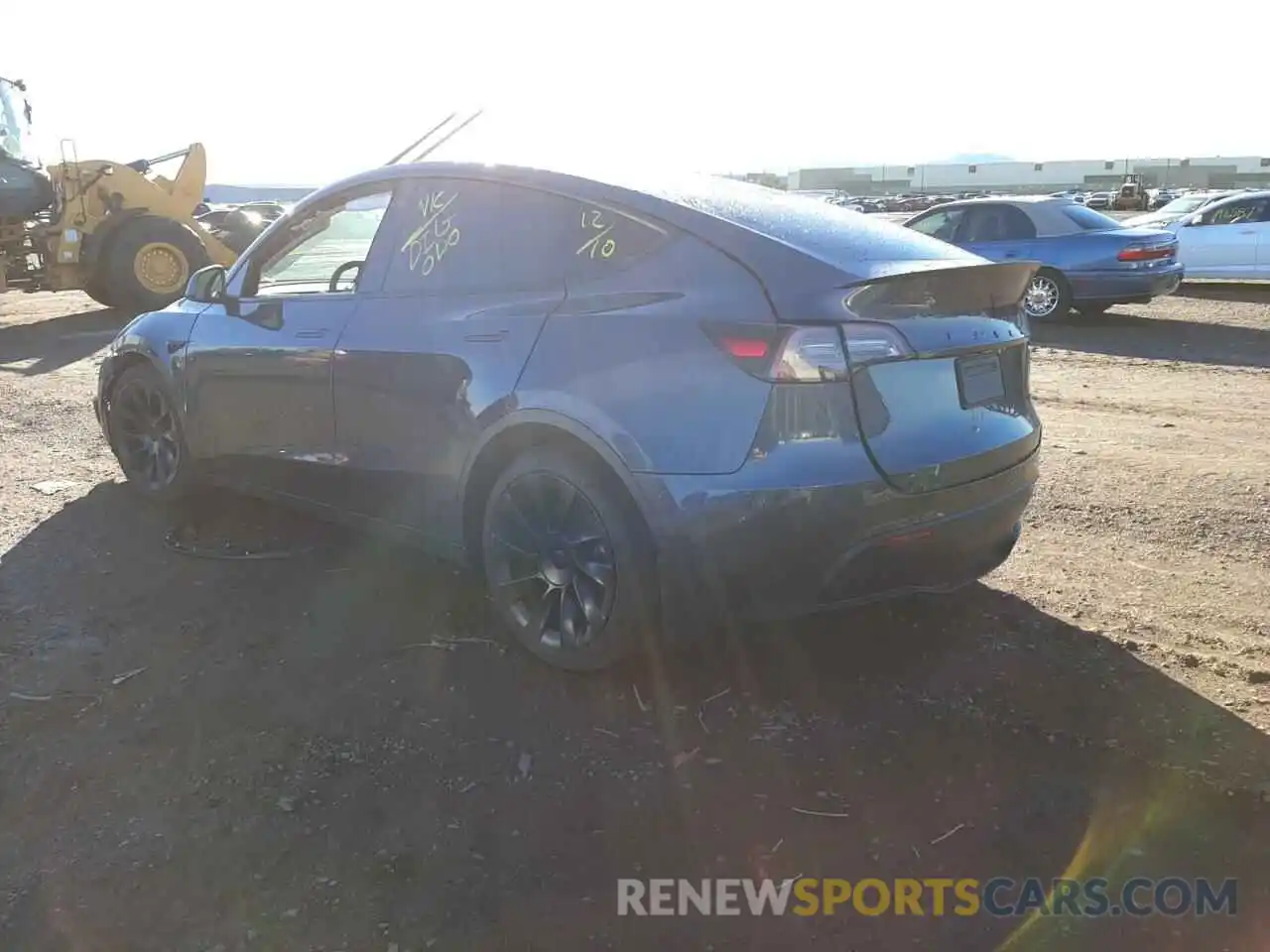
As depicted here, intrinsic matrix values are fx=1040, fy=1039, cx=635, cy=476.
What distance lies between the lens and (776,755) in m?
3.08

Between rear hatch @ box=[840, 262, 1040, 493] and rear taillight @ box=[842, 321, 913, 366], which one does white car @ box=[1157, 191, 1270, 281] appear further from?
rear taillight @ box=[842, 321, 913, 366]

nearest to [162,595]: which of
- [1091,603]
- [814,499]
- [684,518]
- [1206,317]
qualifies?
[684,518]

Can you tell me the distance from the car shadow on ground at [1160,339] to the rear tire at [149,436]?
28.1 ft

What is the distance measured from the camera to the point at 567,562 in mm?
3404

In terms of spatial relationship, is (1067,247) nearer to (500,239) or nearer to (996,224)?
(996,224)

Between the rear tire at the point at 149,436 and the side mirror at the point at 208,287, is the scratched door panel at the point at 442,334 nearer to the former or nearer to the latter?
the side mirror at the point at 208,287

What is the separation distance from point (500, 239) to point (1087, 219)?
423 inches

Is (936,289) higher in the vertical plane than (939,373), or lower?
higher

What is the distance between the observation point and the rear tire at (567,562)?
3.20 m

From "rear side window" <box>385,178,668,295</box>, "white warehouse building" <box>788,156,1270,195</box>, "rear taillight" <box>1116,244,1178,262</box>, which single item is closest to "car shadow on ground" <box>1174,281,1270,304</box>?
"rear taillight" <box>1116,244,1178,262</box>

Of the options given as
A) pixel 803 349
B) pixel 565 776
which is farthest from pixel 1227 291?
pixel 565 776

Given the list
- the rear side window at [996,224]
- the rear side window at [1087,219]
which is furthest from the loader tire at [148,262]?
the rear side window at [1087,219]

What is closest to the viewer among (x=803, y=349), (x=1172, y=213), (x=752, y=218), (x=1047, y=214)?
(x=803, y=349)

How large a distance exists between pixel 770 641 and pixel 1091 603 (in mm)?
1300
